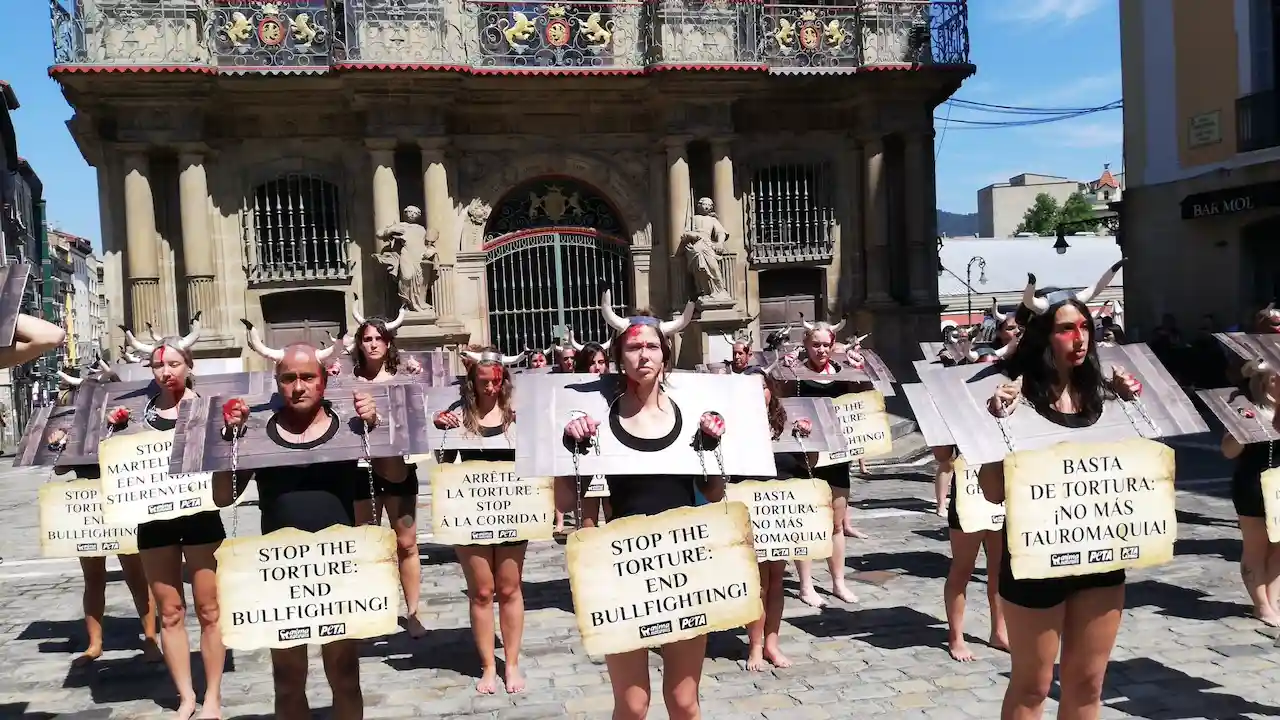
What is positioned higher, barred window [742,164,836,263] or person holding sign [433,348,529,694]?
barred window [742,164,836,263]

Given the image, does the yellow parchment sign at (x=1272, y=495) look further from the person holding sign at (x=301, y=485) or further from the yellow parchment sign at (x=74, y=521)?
the yellow parchment sign at (x=74, y=521)

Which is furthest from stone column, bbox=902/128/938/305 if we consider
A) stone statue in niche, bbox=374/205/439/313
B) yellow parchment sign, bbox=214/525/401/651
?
yellow parchment sign, bbox=214/525/401/651

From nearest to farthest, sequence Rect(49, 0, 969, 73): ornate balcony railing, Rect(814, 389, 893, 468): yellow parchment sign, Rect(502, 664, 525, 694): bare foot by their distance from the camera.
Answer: Rect(502, 664, 525, 694): bare foot < Rect(814, 389, 893, 468): yellow parchment sign < Rect(49, 0, 969, 73): ornate balcony railing

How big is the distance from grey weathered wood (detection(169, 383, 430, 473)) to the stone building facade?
13.8 metres

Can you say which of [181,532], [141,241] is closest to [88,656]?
[181,532]

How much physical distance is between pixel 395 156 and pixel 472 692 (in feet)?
48.4

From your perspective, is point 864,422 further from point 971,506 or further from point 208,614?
point 208,614

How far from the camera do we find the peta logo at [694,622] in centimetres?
405

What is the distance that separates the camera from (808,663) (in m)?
6.17

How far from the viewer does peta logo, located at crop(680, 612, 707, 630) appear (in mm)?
4047

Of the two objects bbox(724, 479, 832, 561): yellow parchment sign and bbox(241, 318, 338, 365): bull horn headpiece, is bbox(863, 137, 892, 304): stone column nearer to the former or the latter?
bbox(724, 479, 832, 561): yellow parchment sign

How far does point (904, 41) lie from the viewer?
20.3m

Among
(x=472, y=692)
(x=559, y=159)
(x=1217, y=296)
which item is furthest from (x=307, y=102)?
(x=1217, y=296)

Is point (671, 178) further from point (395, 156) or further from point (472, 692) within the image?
point (472, 692)
